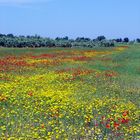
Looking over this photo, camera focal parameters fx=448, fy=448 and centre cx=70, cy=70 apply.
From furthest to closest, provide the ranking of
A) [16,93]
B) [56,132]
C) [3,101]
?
[16,93], [3,101], [56,132]

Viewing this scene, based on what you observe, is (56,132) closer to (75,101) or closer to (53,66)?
(75,101)

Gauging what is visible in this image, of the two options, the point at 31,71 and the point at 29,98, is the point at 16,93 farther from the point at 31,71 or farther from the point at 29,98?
the point at 31,71

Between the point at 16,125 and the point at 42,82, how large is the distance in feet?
31.5

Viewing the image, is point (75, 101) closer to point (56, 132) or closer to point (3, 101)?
point (3, 101)

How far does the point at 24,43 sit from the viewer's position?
88000 millimetres

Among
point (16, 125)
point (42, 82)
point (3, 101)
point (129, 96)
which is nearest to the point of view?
point (16, 125)

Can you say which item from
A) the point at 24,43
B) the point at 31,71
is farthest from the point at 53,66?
the point at 24,43

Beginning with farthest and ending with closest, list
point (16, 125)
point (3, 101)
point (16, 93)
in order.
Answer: point (16, 93), point (3, 101), point (16, 125)

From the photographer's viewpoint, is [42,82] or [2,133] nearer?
[2,133]

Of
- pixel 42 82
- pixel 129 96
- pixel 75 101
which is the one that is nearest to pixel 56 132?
pixel 75 101

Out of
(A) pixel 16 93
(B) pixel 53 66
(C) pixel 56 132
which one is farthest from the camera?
(B) pixel 53 66

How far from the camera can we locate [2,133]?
1022 centimetres

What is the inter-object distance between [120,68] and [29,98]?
61.2 feet

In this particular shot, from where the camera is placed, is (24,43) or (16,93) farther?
(24,43)
